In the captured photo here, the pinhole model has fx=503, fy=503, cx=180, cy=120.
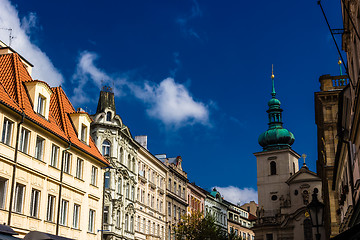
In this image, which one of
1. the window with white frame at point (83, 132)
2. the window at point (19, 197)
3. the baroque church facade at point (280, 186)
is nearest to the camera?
the window at point (19, 197)

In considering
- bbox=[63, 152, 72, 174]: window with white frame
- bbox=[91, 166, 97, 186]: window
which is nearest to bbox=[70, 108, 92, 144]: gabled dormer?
bbox=[91, 166, 97, 186]: window

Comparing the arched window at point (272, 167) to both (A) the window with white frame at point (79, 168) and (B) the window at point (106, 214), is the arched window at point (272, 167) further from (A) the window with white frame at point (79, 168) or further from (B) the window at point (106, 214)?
(A) the window with white frame at point (79, 168)

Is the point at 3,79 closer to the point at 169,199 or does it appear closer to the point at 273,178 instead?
the point at 169,199

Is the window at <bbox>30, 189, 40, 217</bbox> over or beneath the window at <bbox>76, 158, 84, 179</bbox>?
beneath

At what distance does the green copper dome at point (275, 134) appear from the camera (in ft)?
302

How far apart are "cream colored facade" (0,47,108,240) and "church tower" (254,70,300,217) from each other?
191 feet

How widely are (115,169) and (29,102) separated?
2094 cm

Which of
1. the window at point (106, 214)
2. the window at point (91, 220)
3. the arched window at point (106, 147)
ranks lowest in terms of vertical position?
the window at point (91, 220)

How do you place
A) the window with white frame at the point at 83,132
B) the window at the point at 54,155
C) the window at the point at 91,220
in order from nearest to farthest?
the window at the point at 54,155
the window at the point at 91,220
the window with white frame at the point at 83,132

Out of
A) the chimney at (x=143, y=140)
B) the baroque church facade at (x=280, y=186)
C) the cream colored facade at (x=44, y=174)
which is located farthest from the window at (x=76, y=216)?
the baroque church facade at (x=280, y=186)

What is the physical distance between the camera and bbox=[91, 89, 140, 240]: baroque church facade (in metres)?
45.9

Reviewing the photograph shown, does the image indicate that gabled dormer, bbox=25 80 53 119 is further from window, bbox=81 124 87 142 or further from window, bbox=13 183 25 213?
window, bbox=81 124 87 142

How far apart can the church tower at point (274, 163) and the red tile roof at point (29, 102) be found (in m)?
58.8

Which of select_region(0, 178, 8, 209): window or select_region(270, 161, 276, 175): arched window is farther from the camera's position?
select_region(270, 161, 276, 175): arched window
